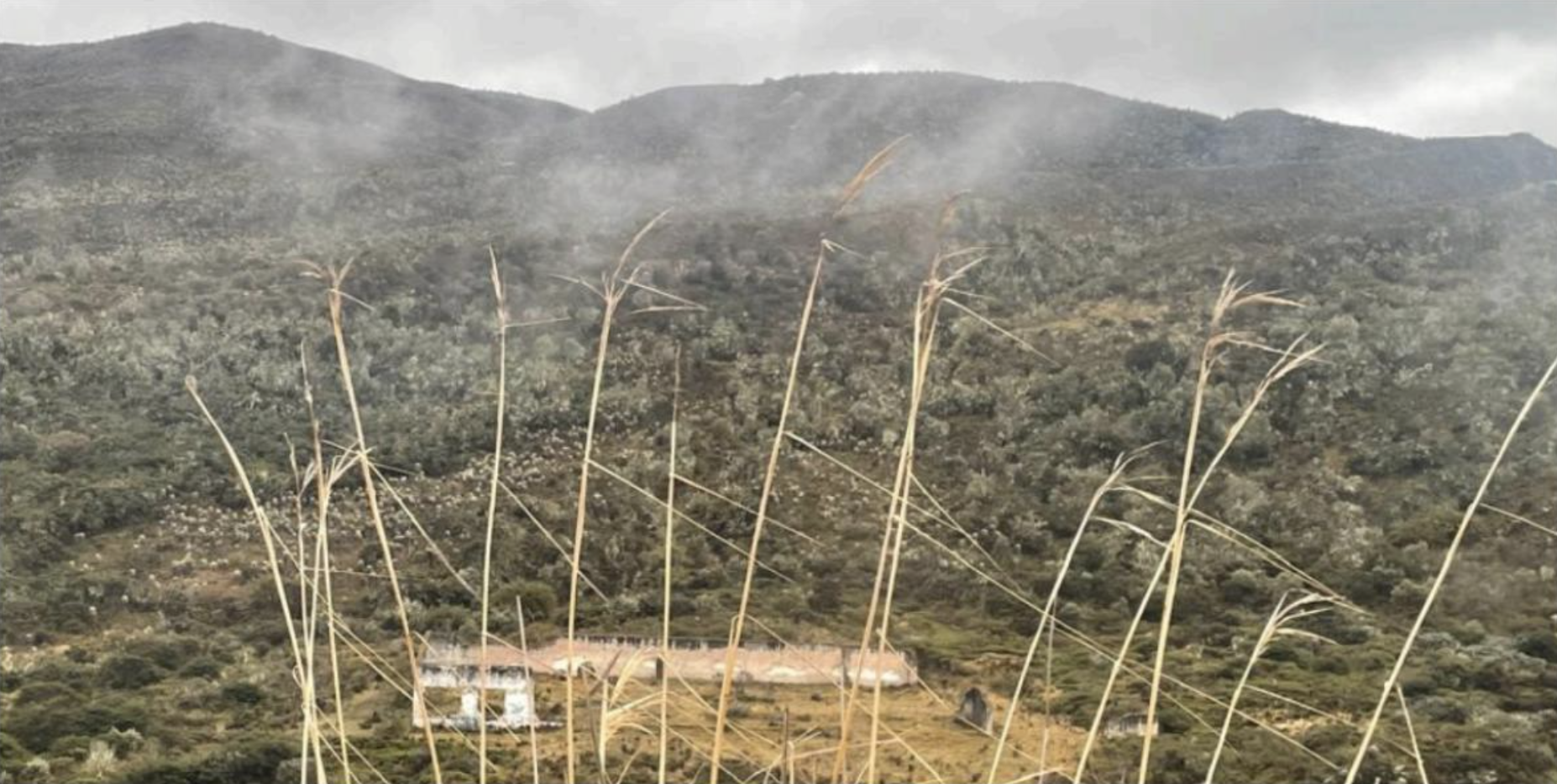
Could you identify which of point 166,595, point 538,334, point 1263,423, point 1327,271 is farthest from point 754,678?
point 1327,271

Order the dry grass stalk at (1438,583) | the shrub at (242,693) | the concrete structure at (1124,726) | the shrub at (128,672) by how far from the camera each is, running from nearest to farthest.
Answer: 1. the dry grass stalk at (1438,583)
2. the concrete structure at (1124,726)
3. the shrub at (242,693)
4. the shrub at (128,672)

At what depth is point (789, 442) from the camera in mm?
27938

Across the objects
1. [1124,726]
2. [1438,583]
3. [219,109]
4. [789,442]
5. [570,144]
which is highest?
[219,109]

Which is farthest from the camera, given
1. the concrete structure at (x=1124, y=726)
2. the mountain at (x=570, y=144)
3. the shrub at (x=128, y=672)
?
the mountain at (x=570, y=144)

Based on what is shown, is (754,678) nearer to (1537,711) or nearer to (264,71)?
(1537,711)

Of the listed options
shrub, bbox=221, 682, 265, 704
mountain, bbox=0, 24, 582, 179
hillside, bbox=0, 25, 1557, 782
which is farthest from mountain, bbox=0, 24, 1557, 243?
shrub, bbox=221, 682, 265, 704

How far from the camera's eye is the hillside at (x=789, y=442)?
17500 millimetres

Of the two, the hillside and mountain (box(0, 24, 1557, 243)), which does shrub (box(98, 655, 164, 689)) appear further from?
mountain (box(0, 24, 1557, 243))

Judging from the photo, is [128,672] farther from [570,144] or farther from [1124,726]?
[570,144]

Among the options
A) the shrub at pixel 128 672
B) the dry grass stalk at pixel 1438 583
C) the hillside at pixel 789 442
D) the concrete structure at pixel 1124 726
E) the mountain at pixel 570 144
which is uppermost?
the mountain at pixel 570 144

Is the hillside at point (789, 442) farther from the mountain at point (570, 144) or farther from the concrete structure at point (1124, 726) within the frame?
the mountain at point (570, 144)

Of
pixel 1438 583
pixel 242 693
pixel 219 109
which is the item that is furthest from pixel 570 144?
pixel 1438 583

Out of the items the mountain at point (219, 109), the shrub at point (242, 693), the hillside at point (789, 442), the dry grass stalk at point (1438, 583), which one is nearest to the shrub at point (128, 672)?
the hillside at point (789, 442)

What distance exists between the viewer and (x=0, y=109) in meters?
68.2
